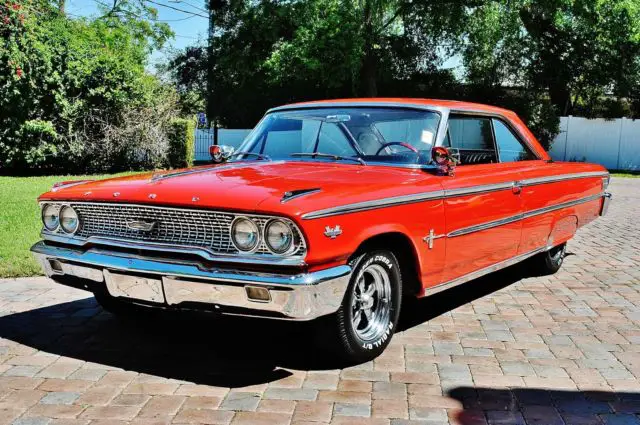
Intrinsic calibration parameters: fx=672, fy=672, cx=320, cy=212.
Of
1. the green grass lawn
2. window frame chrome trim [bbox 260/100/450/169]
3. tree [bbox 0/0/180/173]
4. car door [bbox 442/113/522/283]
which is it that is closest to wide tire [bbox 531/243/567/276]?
car door [bbox 442/113/522/283]

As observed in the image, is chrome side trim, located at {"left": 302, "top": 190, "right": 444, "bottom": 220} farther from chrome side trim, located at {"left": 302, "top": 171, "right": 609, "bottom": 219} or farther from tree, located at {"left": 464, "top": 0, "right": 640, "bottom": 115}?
tree, located at {"left": 464, "top": 0, "right": 640, "bottom": 115}

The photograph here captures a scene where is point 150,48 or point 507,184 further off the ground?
point 150,48

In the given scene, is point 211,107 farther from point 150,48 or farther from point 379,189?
point 379,189

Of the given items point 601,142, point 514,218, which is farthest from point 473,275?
point 601,142

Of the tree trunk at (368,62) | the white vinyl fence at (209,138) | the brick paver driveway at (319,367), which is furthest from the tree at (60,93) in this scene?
the brick paver driveway at (319,367)

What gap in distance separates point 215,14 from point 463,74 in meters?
11.1

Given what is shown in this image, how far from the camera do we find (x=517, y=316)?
5242 millimetres

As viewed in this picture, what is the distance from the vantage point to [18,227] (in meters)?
8.70

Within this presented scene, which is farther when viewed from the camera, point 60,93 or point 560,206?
point 60,93

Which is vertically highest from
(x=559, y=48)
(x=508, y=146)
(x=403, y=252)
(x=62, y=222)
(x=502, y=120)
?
(x=559, y=48)

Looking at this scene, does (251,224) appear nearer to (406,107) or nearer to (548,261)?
(406,107)

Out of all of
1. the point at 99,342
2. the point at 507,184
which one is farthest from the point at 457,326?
the point at 99,342

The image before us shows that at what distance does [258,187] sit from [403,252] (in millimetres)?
1098

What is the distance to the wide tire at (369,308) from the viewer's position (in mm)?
3844
